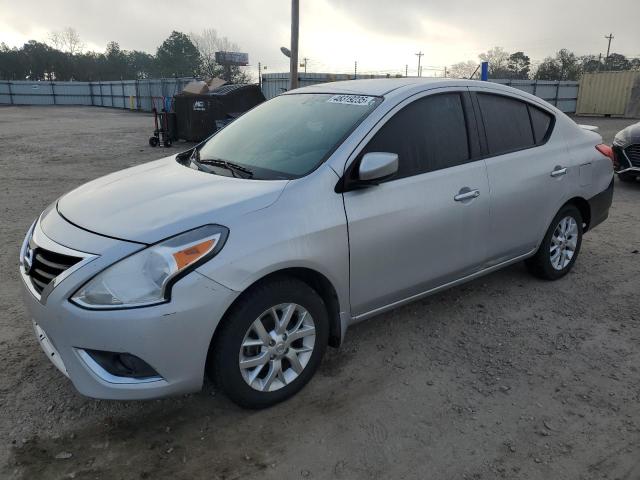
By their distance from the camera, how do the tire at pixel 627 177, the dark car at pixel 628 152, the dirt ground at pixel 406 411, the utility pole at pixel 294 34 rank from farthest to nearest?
the utility pole at pixel 294 34 < the tire at pixel 627 177 < the dark car at pixel 628 152 < the dirt ground at pixel 406 411

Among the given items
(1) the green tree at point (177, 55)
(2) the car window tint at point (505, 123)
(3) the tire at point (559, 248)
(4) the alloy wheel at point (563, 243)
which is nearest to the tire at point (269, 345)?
(2) the car window tint at point (505, 123)

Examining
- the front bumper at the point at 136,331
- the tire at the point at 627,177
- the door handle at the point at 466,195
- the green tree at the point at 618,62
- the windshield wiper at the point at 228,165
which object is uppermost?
the green tree at the point at 618,62

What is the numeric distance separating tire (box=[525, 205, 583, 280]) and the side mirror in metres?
2.05

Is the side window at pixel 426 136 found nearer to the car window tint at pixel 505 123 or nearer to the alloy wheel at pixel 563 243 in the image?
the car window tint at pixel 505 123

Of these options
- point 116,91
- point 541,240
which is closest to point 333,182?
point 541,240

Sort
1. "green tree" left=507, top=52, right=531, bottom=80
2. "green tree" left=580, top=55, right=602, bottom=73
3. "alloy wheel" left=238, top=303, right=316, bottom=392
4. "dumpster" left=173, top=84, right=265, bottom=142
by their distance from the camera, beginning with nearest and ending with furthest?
"alloy wheel" left=238, top=303, right=316, bottom=392 < "dumpster" left=173, top=84, right=265, bottom=142 < "green tree" left=580, top=55, right=602, bottom=73 < "green tree" left=507, top=52, right=531, bottom=80

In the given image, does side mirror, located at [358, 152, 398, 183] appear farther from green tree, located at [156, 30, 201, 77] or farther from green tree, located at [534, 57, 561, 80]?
green tree, located at [156, 30, 201, 77]

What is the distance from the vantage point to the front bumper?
7.29ft

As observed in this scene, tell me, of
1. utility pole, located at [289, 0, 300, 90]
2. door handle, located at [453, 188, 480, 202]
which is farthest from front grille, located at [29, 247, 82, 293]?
utility pole, located at [289, 0, 300, 90]

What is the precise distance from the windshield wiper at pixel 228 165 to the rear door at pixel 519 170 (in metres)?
1.72

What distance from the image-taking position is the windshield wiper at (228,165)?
3021mm

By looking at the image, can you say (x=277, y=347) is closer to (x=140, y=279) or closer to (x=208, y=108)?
(x=140, y=279)

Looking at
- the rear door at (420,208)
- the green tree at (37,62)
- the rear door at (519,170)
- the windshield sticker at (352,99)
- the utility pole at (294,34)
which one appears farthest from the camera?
the green tree at (37,62)

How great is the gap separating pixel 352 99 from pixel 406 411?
1961 mm
